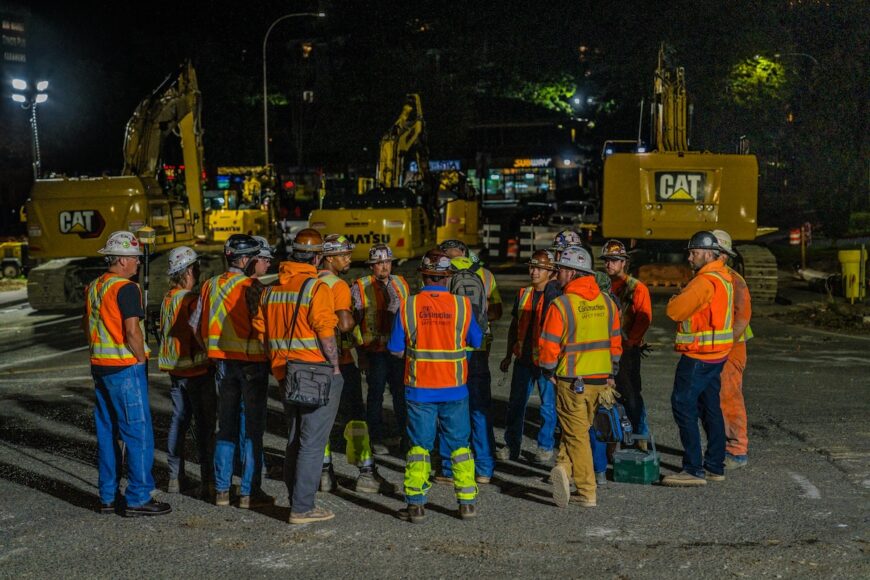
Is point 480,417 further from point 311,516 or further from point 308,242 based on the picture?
point 308,242

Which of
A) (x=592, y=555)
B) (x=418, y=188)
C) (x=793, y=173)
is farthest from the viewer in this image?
(x=793, y=173)

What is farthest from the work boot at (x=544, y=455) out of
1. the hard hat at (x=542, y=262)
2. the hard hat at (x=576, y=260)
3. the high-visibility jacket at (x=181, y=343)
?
the high-visibility jacket at (x=181, y=343)

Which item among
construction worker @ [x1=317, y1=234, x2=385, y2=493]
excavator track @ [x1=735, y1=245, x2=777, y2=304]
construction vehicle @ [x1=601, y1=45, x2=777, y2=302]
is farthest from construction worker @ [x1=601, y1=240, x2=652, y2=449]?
construction vehicle @ [x1=601, y1=45, x2=777, y2=302]

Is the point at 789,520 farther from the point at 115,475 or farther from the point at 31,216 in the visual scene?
the point at 31,216

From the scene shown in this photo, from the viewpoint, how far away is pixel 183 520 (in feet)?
24.5

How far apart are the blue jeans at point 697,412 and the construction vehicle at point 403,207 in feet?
48.7

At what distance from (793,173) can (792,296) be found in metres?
24.8

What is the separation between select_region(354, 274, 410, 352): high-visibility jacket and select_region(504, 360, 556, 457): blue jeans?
120cm

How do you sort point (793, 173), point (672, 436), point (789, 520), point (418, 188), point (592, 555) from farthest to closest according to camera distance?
point (793, 173)
point (418, 188)
point (672, 436)
point (789, 520)
point (592, 555)

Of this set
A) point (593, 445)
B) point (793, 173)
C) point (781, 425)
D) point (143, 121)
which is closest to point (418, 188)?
point (143, 121)

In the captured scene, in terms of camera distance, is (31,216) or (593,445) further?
(31,216)

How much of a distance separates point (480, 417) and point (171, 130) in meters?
17.7

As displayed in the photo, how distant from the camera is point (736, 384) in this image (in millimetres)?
8922

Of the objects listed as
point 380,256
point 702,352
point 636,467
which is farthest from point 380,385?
point 702,352
